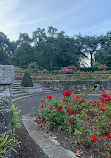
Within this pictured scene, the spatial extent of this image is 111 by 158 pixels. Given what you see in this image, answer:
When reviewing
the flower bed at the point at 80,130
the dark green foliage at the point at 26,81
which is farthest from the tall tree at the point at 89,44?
the flower bed at the point at 80,130

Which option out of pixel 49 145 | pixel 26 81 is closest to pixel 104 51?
pixel 26 81

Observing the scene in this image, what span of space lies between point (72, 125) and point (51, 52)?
81.9 feet

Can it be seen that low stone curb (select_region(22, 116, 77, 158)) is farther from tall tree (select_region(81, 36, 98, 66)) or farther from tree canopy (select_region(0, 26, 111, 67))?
tall tree (select_region(81, 36, 98, 66))

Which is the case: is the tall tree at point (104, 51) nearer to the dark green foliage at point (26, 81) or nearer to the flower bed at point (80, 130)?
the dark green foliage at point (26, 81)

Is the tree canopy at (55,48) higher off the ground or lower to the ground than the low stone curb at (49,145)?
higher

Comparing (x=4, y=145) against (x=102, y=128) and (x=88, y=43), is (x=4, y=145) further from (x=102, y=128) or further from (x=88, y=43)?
(x=88, y=43)

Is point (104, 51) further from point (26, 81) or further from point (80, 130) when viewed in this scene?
point (80, 130)

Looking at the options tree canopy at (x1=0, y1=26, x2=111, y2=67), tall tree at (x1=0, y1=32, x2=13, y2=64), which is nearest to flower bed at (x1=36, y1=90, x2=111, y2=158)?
tree canopy at (x1=0, y1=26, x2=111, y2=67)

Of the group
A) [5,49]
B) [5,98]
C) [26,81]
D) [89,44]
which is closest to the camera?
[5,98]

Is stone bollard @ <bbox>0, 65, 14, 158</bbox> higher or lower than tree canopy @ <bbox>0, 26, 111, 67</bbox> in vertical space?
lower

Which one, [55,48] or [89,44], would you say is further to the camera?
[89,44]

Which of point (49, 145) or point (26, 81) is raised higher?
point (26, 81)

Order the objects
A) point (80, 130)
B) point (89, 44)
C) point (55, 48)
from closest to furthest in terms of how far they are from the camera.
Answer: point (80, 130) < point (55, 48) < point (89, 44)


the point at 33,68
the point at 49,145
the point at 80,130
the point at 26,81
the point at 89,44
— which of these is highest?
the point at 89,44
